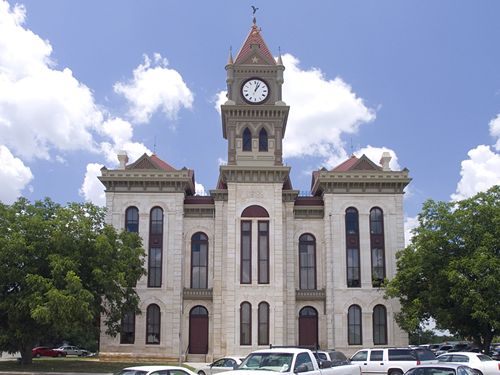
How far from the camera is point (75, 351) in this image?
65.1 m

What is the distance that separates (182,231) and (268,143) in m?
9.78

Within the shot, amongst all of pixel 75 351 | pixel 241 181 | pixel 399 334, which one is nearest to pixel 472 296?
pixel 399 334

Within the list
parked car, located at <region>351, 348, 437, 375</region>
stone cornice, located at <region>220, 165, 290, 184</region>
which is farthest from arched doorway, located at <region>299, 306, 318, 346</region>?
parked car, located at <region>351, 348, 437, 375</region>

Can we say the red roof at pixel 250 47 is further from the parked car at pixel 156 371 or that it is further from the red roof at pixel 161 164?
the parked car at pixel 156 371

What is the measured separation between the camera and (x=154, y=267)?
4903cm

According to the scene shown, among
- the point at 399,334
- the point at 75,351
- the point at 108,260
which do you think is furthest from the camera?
the point at 75,351

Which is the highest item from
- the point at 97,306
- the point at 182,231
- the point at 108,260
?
the point at 182,231

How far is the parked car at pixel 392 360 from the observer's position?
27.8 metres

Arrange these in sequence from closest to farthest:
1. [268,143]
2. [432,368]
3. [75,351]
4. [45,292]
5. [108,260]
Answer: [432,368] < [45,292] < [108,260] < [268,143] < [75,351]

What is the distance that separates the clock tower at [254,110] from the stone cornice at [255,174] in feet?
3.48

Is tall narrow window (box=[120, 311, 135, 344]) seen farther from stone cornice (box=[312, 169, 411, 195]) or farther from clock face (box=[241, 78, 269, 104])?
clock face (box=[241, 78, 269, 104])

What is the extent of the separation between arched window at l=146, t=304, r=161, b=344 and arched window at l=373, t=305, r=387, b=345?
16248 mm

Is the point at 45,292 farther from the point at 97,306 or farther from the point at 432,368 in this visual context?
the point at 432,368

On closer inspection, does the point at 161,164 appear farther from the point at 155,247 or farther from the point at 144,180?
the point at 155,247
